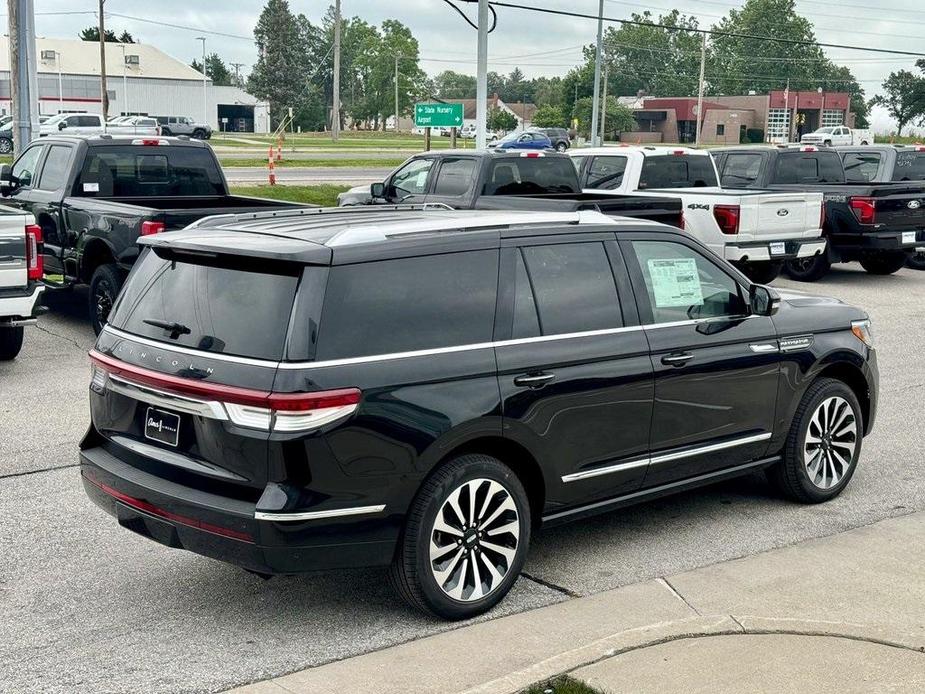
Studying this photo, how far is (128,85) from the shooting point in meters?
98.1

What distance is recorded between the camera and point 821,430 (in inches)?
275

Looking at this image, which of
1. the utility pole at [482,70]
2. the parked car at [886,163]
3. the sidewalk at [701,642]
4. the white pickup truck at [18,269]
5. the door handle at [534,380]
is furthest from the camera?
the utility pole at [482,70]

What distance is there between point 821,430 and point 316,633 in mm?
3344

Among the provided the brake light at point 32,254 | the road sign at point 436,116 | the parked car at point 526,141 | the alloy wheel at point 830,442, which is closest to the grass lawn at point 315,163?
the road sign at point 436,116

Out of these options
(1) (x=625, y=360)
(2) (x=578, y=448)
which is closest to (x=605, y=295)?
(1) (x=625, y=360)

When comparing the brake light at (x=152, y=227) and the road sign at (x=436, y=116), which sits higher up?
the road sign at (x=436, y=116)

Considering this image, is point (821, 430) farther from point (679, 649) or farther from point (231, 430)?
point (231, 430)

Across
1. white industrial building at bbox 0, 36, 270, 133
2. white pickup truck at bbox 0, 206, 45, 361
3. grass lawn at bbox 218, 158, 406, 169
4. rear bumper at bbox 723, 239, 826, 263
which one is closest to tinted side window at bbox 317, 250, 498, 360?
white pickup truck at bbox 0, 206, 45, 361

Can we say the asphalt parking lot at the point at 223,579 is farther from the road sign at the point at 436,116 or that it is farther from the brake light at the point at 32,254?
the road sign at the point at 436,116

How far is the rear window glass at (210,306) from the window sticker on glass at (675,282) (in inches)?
82.8

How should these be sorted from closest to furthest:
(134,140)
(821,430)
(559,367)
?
(559,367) → (821,430) → (134,140)

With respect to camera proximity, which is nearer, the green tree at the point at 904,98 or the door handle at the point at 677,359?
the door handle at the point at 677,359

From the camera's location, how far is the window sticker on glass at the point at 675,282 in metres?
6.20

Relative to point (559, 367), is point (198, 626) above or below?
below
